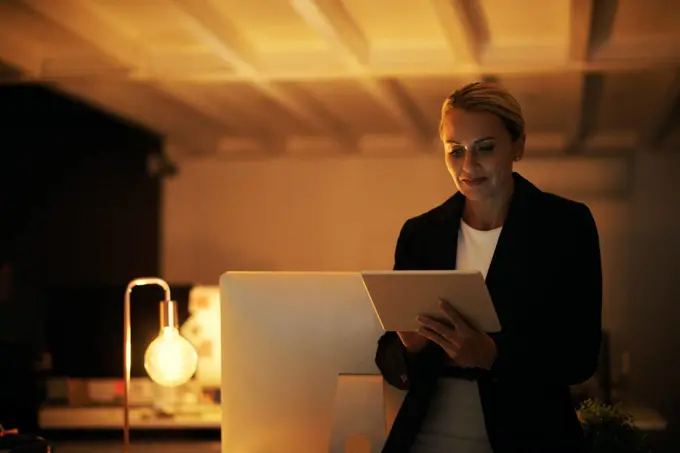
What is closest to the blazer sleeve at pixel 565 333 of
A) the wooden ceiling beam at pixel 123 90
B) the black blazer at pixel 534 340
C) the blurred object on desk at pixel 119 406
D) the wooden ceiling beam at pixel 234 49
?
the black blazer at pixel 534 340

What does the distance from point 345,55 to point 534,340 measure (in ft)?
7.10

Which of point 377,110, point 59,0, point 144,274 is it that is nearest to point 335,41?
point 59,0

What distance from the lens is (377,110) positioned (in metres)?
4.80

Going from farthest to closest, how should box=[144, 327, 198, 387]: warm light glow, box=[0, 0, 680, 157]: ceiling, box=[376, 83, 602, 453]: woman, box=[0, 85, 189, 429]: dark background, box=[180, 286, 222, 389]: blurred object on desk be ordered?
box=[180, 286, 222, 389]: blurred object on desk < box=[0, 85, 189, 429]: dark background < box=[0, 0, 680, 157]: ceiling < box=[144, 327, 198, 387]: warm light glow < box=[376, 83, 602, 453]: woman

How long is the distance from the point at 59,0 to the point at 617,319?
4.04 meters

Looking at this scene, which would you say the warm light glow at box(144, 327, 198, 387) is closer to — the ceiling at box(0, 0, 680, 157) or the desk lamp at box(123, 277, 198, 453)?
the desk lamp at box(123, 277, 198, 453)

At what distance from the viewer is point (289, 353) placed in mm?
1720

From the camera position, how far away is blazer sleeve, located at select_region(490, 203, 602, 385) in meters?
1.50

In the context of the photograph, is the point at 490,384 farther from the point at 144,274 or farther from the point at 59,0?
the point at 144,274

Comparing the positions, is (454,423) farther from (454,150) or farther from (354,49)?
(354,49)

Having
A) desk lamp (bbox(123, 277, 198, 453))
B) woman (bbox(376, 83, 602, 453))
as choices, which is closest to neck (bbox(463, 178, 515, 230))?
woman (bbox(376, 83, 602, 453))

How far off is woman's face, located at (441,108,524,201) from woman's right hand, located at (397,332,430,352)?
281 mm

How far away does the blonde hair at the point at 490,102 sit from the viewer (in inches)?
62.1

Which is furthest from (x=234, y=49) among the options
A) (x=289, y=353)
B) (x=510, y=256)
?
(x=510, y=256)
